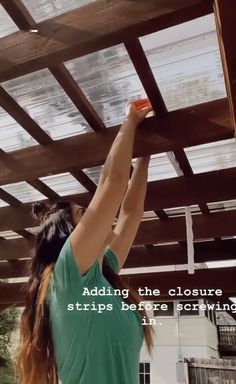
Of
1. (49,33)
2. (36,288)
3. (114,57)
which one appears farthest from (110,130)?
(36,288)

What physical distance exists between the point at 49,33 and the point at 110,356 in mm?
746

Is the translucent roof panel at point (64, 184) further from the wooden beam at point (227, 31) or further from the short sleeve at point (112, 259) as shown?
the wooden beam at point (227, 31)

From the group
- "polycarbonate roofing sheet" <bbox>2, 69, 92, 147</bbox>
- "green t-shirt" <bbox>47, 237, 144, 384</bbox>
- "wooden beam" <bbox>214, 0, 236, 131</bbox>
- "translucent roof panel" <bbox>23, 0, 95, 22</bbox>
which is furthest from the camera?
"polycarbonate roofing sheet" <bbox>2, 69, 92, 147</bbox>

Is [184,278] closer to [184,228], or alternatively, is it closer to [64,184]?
[184,228]

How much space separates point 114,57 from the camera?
1.08 meters

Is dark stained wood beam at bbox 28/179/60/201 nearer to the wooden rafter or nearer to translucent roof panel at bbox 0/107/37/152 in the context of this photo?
translucent roof panel at bbox 0/107/37/152

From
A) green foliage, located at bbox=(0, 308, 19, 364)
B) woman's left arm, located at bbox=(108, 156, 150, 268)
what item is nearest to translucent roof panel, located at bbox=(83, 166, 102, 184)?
woman's left arm, located at bbox=(108, 156, 150, 268)

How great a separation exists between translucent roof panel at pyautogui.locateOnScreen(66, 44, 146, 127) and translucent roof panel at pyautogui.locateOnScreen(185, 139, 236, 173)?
0.39 metres

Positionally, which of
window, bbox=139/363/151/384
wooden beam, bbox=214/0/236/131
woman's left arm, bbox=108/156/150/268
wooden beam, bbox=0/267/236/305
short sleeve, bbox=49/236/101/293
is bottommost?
window, bbox=139/363/151/384

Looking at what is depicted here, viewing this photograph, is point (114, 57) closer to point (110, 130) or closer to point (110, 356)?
point (110, 130)

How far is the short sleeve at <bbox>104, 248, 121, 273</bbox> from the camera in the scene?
0.78 m

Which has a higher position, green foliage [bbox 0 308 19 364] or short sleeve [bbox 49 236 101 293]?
green foliage [bbox 0 308 19 364]

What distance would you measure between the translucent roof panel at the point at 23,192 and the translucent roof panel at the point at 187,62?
877 mm

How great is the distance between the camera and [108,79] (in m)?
1.16
